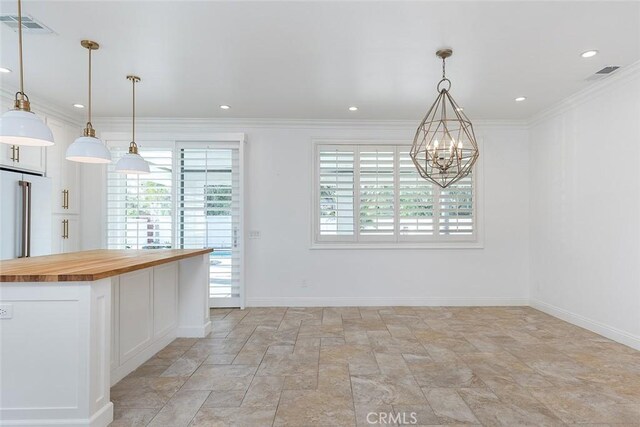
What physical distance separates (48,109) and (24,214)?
1457 millimetres

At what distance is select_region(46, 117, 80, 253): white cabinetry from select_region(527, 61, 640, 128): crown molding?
21.0 ft

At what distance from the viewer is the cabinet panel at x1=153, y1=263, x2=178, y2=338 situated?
3246 mm

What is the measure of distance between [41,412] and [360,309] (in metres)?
3.63

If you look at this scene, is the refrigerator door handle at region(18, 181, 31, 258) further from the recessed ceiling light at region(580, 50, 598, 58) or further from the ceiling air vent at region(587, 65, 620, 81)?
the ceiling air vent at region(587, 65, 620, 81)

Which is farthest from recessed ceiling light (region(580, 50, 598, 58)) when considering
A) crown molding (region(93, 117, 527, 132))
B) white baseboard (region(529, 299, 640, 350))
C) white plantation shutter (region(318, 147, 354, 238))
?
Result: white plantation shutter (region(318, 147, 354, 238))

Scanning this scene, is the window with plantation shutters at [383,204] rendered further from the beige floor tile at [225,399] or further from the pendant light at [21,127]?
the pendant light at [21,127]

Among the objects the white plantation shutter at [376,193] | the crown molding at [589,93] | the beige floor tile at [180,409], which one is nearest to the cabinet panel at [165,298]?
the beige floor tile at [180,409]

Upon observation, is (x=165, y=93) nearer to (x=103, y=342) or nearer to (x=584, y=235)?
(x=103, y=342)

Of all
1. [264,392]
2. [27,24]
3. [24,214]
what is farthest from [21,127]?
[24,214]

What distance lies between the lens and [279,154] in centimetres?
512

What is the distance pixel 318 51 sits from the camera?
3.02m

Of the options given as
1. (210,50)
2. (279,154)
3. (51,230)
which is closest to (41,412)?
(210,50)

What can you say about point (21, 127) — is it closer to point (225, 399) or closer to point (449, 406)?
point (225, 399)

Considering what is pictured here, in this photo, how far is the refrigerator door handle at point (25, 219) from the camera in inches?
150
